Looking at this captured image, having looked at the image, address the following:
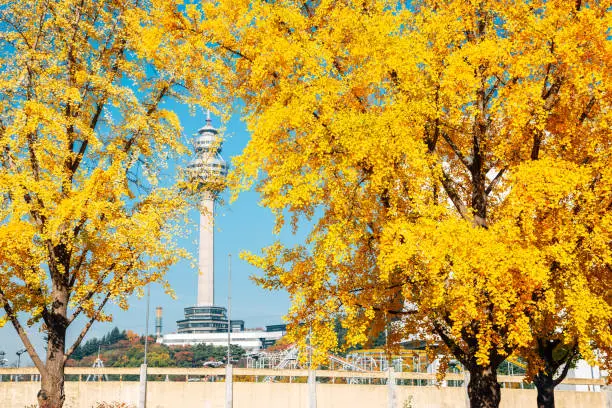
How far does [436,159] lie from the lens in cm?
1018

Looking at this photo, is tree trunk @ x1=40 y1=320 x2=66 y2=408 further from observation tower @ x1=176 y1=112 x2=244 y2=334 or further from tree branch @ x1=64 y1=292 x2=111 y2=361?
observation tower @ x1=176 y1=112 x2=244 y2=334

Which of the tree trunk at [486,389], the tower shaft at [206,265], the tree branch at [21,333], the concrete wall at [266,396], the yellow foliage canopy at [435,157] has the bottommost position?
the concrete wall at [266,396]

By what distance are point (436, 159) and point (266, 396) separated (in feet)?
55.4

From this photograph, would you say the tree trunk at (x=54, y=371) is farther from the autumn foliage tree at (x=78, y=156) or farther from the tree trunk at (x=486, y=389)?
the tree trunk at (x=486, y=389)

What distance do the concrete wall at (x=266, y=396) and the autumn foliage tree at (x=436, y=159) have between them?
43.4ft

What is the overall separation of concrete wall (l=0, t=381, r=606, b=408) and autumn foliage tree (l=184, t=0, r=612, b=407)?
520 inches

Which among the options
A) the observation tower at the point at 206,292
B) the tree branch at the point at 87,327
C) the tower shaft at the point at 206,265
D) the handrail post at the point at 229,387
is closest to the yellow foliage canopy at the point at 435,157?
the tree branch at the point at 87,327

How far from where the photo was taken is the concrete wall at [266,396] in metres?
23.8

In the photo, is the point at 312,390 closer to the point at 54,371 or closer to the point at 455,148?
the point at 54,371

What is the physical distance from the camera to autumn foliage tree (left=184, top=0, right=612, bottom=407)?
916 cm

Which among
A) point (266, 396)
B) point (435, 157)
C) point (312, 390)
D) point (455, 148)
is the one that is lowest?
point (266, 396)

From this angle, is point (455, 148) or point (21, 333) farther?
point (21, 333)

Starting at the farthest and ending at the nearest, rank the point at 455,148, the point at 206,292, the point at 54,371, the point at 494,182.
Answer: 1. the point at 206,292
2. the point at 54,371
3. the point at 494,182
4. the point at 455,148

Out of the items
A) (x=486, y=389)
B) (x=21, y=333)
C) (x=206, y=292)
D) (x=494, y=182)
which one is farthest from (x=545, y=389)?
(x=206, y=292)
